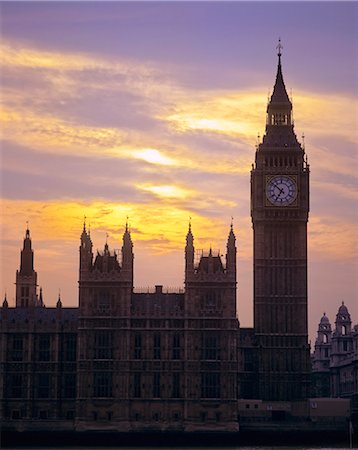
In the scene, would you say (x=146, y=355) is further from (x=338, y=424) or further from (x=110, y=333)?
(x=338, y=424)

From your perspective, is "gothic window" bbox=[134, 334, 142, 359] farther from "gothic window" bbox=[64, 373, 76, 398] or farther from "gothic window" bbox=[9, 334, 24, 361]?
"gothic window" bbox=[9, 334, 24, 361]

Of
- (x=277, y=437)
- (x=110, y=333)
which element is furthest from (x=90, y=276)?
(x=277, y=437)

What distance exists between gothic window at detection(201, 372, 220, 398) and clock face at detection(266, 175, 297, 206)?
79.4ft

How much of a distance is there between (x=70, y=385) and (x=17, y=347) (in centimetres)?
702

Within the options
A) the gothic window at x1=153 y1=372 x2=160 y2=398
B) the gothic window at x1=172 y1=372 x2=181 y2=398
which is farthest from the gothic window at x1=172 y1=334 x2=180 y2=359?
the gothic window at x1=153 y1=372 x2=160 y2=398

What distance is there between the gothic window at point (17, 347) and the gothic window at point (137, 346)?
1246 centimetres

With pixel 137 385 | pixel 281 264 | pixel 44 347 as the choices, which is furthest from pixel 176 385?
A: pixel 281 264

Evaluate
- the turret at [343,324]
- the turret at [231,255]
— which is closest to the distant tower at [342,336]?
the turret at [343,324]

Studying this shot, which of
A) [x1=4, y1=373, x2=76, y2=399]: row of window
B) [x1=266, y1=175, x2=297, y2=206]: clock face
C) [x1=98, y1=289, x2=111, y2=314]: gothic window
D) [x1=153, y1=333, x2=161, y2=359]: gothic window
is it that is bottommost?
[x1=4, y1=373, x2=76, y2=399]: row of window

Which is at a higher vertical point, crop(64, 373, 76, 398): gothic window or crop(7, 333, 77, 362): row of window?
crop(7, 333, 77, 362): row of window

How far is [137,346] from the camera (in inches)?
5007

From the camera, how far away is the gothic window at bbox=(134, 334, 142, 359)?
126938 mm

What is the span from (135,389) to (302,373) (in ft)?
68.9

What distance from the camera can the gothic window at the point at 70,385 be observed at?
423 feet
